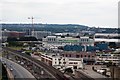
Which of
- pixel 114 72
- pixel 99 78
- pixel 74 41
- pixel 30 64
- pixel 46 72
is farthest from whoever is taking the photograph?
pixel 74 41

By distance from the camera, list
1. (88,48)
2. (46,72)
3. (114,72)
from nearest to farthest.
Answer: (114,72) → (46,72) → (88,48)

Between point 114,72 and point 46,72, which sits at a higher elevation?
point 114,72

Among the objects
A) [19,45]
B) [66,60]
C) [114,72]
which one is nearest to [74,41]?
[19,45]

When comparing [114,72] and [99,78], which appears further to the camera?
[99,78]

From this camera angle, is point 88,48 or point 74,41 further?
point 74,41

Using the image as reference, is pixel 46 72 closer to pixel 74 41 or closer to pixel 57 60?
pixel 57 60

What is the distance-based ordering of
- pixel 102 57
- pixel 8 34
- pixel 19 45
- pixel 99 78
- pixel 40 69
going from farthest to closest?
pixel 8 34 < pixel 19 45 < pixel 102 57 < pixel 40 69 < pixel 99 78

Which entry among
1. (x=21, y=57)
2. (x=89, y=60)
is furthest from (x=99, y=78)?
(x=21, y=57)

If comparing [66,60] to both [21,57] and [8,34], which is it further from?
[8,34]

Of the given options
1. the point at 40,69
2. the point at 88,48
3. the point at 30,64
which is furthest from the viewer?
the point at 88,48
